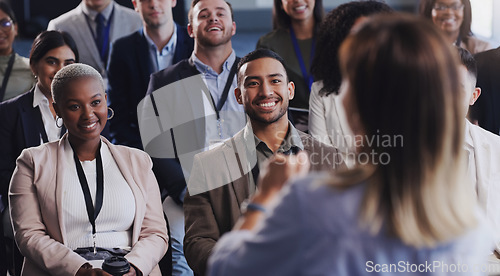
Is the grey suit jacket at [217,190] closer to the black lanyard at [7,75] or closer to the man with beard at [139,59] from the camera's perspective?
the man with beard at [139,59]

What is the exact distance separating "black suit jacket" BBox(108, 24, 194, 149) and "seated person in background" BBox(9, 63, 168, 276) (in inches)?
35.0

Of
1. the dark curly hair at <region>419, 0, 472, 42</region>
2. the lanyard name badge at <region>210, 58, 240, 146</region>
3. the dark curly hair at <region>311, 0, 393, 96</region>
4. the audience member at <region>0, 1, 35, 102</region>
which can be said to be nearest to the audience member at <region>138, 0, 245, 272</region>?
the lanyard name badge at <region>210, 58, 240, 146</region>

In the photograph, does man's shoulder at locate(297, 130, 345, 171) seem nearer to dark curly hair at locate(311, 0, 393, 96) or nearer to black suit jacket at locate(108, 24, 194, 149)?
dark curly hair at locate(311, 0, 393, 96)

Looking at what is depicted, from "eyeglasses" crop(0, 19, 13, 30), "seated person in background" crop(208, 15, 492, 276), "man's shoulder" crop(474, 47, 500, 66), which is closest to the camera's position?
"seated person in background" crop(208, 15, 492, 276)

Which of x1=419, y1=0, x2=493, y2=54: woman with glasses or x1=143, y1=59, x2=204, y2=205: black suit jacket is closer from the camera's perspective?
x1=143, y1=59, x2=204, y2=205: black suit jacket

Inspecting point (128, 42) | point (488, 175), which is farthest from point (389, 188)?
point (128, 42)

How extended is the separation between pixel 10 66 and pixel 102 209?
5.21ft

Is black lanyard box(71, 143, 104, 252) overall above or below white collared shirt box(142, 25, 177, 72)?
below

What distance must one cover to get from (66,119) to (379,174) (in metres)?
1.65

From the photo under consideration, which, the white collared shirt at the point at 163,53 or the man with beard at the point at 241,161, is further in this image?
the white collared shirt at the point at 163,53

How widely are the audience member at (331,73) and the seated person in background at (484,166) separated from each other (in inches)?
21.8

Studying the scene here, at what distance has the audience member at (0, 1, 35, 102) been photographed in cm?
347

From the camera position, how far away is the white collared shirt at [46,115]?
2.92 metres

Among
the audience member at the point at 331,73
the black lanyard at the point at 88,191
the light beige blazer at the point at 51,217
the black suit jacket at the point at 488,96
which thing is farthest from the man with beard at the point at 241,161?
the black suit jacket at the point at 488,96
